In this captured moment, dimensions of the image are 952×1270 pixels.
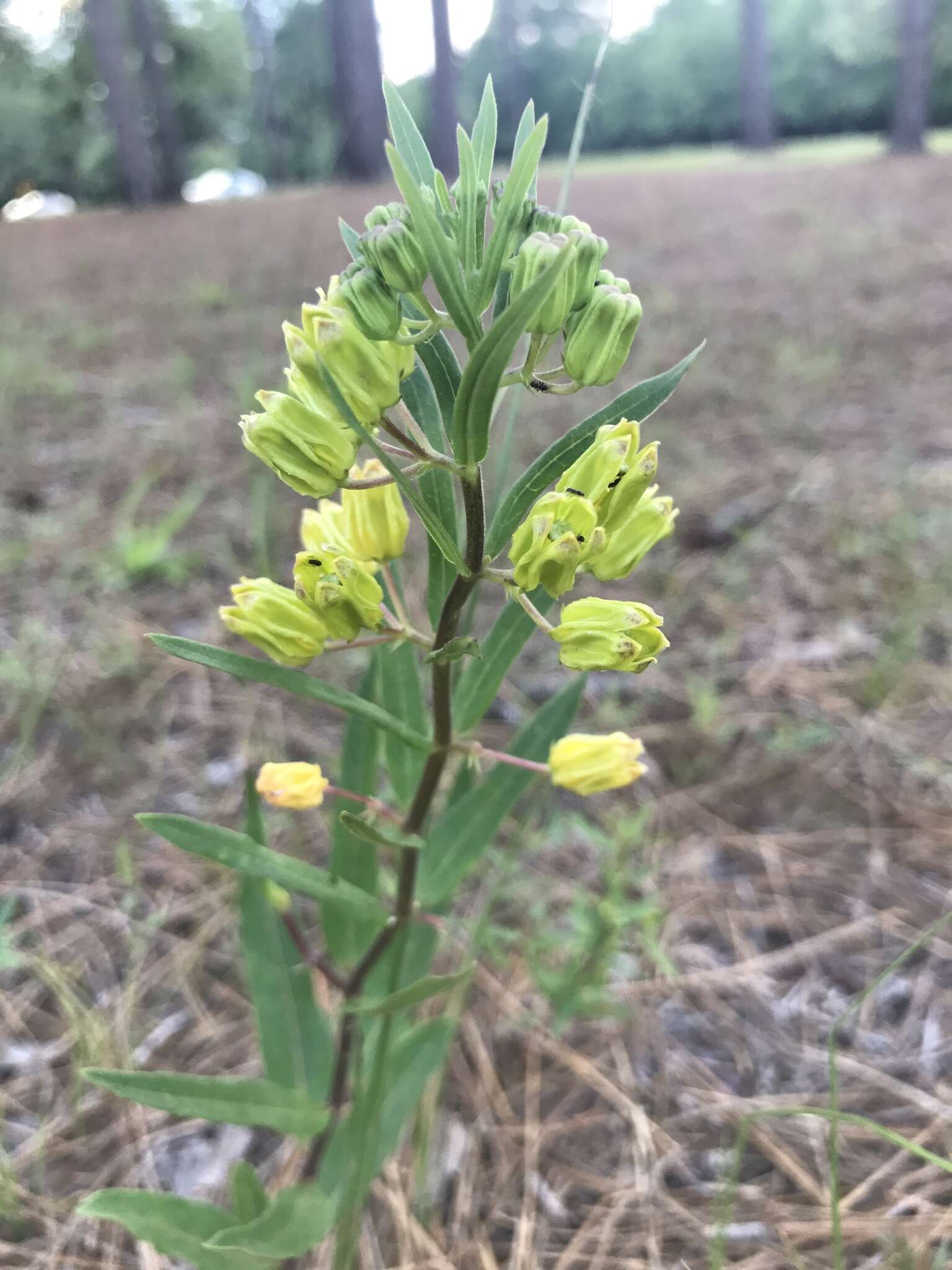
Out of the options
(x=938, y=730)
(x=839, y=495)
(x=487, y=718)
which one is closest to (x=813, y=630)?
(x=938, y=730)

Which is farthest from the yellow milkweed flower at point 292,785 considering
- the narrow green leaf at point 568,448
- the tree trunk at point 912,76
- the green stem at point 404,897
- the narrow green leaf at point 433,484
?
the tree trunk at point 912,76

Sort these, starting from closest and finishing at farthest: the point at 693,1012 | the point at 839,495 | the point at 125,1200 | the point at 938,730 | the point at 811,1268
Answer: the point at 125,1200 → the point at 811,1268 → the point at 693,1012 → the point at 938,730 → the point at 839,495

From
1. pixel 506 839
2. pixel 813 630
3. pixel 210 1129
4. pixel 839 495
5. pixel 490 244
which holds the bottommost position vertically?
pixel 210 1129

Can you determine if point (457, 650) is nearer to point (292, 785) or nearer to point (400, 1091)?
point (292, 785)

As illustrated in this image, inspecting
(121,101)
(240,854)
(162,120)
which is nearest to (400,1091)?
(240,854)

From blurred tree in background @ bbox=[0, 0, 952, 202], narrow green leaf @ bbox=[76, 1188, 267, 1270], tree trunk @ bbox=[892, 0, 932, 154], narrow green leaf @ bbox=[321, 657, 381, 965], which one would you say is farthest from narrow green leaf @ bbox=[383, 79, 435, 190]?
tree trunk @ bbox=[892, 0, 932, 154]

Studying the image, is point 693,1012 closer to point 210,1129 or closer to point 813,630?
point 210,1129

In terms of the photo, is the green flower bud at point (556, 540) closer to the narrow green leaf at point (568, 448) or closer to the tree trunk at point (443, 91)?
the narrow green leaf at point (568, 448)
